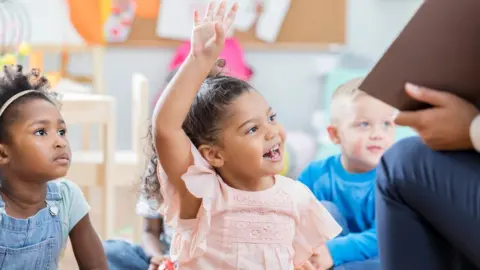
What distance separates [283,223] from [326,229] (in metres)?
0.10

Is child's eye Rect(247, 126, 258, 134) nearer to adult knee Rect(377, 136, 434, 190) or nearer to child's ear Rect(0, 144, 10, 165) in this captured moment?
adult knee Rect(377, 136, 434, 190)

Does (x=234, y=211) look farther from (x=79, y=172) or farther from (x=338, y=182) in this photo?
(x=79, y=172)

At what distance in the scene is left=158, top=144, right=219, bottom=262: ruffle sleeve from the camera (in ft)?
4.30

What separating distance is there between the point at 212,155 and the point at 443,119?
0.44 meters

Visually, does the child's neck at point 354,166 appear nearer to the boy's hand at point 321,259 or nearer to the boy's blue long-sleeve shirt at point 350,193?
the boy's blue long-sleeve shirt at point 350,193

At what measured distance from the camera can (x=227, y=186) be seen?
1.38 metres

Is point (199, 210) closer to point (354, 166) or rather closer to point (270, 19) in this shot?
point (354, 166)

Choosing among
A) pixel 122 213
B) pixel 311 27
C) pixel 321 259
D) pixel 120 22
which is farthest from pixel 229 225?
pixel 311 27

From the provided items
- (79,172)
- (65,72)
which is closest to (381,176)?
(79,172)

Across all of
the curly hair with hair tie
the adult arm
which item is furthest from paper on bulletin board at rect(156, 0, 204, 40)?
the adult arm

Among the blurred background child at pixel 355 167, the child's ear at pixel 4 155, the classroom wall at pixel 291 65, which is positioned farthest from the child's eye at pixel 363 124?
the classroom wall at pixel 291 65

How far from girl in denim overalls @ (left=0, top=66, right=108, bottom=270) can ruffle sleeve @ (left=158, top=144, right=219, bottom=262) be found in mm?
259

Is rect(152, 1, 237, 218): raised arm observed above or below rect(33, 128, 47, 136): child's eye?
above

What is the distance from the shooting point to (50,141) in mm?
1487
